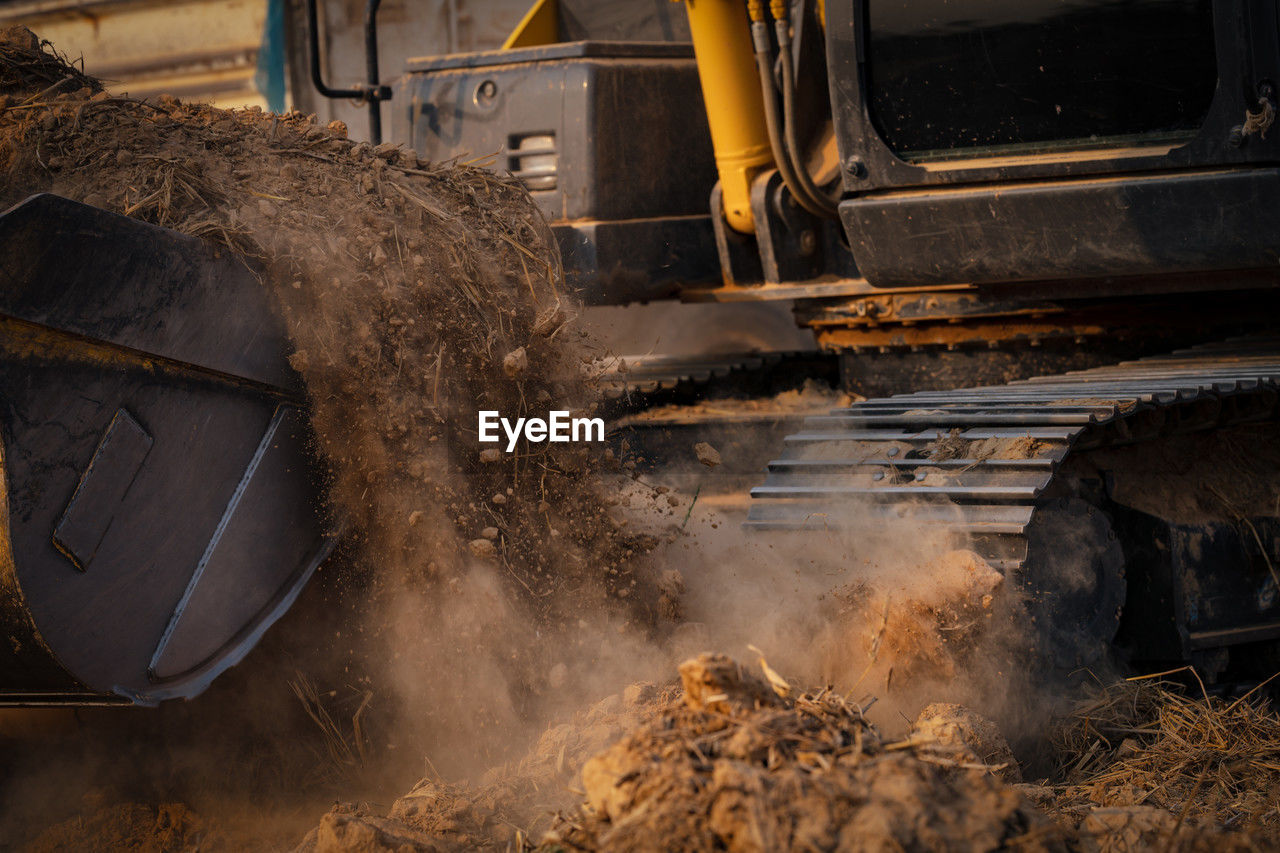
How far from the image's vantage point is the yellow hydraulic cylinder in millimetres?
4250

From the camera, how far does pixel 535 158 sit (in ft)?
15.3

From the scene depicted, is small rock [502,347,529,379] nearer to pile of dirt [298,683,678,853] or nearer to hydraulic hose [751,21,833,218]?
pile of dirt [298,683,678,853]

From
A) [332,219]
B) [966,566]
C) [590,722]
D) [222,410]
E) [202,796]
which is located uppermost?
[332,219]

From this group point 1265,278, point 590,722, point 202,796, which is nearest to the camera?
point 590,722

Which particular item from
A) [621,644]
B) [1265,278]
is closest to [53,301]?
[621,644]

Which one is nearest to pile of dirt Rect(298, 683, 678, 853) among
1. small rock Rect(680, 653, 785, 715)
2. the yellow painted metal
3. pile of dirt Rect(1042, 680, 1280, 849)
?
small rock Rect(680, 653, 785, 715)

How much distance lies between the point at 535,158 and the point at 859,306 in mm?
1265

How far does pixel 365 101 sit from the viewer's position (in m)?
5.04

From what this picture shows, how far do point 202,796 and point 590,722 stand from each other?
97cm

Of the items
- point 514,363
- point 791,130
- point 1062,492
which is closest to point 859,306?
point 791,130

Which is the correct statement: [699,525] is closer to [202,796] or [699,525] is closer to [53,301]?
[202,796]

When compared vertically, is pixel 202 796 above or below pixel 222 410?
below

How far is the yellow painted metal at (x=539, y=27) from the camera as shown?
17.1 ft

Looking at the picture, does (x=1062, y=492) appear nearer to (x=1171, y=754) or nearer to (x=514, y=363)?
(x=1171, y=754)
